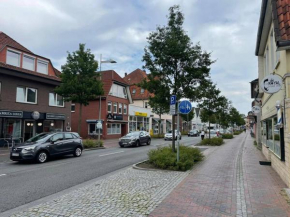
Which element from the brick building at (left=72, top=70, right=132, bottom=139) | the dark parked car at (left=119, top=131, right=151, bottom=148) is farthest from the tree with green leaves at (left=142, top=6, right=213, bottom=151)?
the brick building at (left=72, top=70, right=132, bottom=139)

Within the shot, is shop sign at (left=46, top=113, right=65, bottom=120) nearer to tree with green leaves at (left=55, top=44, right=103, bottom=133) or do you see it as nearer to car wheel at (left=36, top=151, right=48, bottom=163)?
tree with green leaves at (left=55, top=44, right=103, bottom=133)

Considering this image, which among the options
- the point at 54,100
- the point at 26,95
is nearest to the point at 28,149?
the point at 26,95

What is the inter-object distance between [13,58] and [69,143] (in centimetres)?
1119

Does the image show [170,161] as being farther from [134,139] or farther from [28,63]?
[28,63]

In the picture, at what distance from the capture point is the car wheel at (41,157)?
40.2 feet

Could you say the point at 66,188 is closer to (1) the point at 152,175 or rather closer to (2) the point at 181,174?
(1) the point at 152,175

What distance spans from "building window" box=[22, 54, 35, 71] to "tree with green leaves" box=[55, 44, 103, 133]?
4588 mm

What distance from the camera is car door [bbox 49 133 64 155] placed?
13.1 m

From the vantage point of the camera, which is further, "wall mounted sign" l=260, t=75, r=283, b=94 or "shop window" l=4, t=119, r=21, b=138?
"shop window" l=4, t=119, r=21, b=138

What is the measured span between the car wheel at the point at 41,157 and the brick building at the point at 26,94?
8.87 meters

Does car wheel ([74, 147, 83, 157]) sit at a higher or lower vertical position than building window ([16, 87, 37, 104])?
lower

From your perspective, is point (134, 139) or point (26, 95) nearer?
point (26, 95)

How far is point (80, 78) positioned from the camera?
19812mm

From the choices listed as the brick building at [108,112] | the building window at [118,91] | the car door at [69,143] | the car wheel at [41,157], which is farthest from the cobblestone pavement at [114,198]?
the building window at [118,91]
